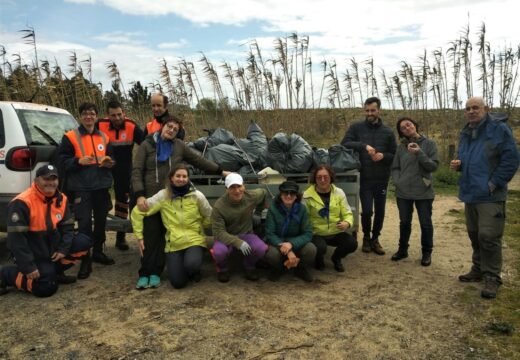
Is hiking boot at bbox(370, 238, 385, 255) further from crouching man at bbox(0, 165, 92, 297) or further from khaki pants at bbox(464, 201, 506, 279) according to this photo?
crouching man at bbox(0, 165, 92, 297)

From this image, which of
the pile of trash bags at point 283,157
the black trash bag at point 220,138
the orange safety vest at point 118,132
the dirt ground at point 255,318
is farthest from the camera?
the black trash bag at point 220,138

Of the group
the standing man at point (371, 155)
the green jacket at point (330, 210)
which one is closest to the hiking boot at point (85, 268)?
the green jacket at point (330, 210)

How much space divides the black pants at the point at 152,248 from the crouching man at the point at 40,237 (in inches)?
26.8

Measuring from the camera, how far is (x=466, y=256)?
509 cm

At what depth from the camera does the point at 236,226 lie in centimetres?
430

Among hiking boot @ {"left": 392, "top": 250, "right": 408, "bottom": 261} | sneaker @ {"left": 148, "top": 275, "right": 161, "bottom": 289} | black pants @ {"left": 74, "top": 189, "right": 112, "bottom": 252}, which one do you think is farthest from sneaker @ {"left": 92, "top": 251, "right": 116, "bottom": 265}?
hiking boot @ {"left": 392, "top": 250, "right": 408, "bottom": 261}

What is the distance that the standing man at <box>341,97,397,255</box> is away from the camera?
508 centimetres

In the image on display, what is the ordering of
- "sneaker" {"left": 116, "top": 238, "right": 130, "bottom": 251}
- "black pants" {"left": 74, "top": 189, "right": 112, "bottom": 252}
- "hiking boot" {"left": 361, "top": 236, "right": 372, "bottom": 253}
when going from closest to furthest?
1. "black pants" {"left": 74, "top": 189, "right": 112, "bottom": 252}
2. "hiking boot" {"left": 361, "top": 236, "right": 372, "bottom": 253}
3. "sneaker" {"left": 116, "top": 238, "right": 130, "bottom": 251}

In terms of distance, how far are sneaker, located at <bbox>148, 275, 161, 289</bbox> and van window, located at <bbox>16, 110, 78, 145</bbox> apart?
6.25ft

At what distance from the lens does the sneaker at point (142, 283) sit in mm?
4074

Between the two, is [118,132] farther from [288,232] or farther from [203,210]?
[288,232]

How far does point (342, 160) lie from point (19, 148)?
3.36 meters

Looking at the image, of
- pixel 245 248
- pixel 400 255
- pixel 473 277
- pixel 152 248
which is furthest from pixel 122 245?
pixel 473 277

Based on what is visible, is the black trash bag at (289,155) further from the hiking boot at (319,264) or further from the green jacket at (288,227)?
the hiking boot at (319,264)
